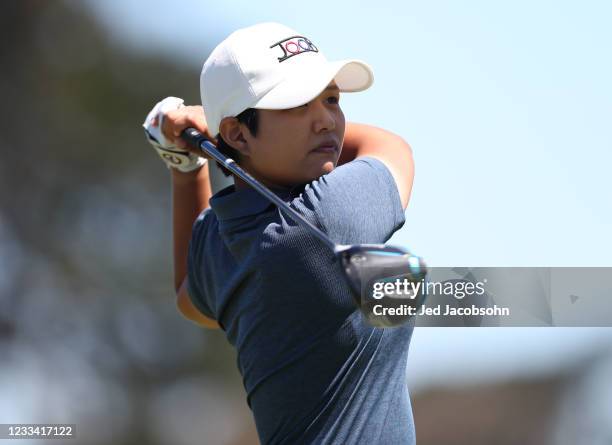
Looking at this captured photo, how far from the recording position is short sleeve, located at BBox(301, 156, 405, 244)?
284cm

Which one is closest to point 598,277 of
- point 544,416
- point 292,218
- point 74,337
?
point 292,218

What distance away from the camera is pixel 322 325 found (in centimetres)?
288

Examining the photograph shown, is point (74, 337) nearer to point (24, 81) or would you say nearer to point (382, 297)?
point (24, 81)

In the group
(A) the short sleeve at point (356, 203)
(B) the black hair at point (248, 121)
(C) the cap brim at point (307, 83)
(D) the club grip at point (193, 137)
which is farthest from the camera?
(D) the club grip at point (193, 137)

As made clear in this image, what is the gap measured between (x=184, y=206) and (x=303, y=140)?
2.45 feet

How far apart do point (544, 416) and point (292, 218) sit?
1074 centimetres

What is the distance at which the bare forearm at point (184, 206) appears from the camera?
362 cm

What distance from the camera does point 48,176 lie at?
13.9 metres

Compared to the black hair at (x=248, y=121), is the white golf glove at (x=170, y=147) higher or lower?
lower

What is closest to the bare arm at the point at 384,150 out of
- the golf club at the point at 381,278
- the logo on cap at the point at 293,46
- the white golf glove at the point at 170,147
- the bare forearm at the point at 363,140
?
the bare forearm at the point at 363,140

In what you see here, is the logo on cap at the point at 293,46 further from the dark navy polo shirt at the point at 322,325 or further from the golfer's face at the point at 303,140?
the dark navy polo shirt at the point at 322,325

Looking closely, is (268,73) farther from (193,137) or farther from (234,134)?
(193,137)

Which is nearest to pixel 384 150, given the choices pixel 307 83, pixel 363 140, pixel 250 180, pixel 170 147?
pixel 363 140

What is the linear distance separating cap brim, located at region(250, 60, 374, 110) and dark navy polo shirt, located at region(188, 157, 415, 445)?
19cm
